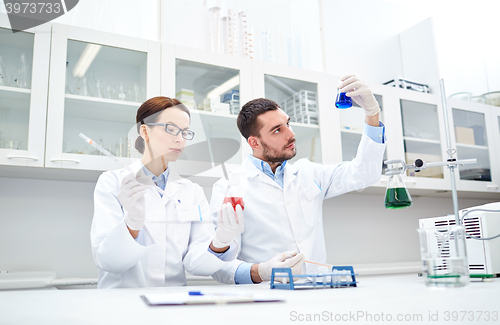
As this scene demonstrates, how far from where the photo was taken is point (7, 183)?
2082mm

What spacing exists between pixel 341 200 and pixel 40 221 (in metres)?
1.87

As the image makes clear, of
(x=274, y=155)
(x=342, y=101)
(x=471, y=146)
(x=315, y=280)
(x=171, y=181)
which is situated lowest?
(x=315, y=280)

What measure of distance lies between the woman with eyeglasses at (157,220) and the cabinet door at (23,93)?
66cm

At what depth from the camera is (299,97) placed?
2.54m

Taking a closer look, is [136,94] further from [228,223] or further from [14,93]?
[228,223]

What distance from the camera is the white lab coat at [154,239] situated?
119cm

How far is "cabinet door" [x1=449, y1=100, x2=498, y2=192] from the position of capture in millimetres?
3004

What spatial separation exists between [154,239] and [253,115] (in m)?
0.74

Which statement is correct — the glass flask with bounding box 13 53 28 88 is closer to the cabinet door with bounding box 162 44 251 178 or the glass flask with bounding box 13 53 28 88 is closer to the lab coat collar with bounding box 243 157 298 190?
the cabinet door with bounding box 162 44 251 178

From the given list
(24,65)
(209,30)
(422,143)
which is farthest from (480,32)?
(24,65)

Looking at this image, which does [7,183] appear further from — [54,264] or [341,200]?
[341,200]

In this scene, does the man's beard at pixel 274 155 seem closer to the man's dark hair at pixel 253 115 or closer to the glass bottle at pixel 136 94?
the man's dark hair at pixel 253 115

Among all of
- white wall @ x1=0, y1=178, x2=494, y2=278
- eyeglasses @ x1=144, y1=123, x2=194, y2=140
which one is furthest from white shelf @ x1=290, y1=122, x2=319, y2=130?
eyeglasses @ x1=144, y1=123, x2=194, y2=140

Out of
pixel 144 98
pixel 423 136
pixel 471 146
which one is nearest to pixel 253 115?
pixel 144 98
